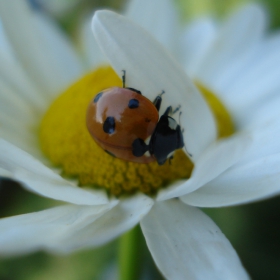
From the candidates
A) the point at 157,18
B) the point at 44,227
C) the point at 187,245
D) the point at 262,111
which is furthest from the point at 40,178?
the point at 157,18

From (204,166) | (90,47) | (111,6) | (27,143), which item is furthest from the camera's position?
(111,6)

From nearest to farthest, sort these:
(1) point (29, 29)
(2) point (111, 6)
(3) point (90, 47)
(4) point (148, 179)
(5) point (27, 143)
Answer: (4) point (148, 179), (5) point (27, 143), (1) point (29, 29), (3) point (90, 47), (2) point (111, 6)

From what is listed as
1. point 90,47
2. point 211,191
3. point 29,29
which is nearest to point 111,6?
point 90,47

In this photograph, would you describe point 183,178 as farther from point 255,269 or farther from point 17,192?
point 17,192

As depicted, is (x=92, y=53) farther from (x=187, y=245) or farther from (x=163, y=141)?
(x=187, y=245)

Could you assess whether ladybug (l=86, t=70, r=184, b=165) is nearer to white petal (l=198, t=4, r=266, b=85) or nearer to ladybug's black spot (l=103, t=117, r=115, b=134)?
ladybug's black spot (l=103, t=117, r=115, b=134)

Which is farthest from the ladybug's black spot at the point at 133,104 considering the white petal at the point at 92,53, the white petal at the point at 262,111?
the white petal at the point at 92,53
